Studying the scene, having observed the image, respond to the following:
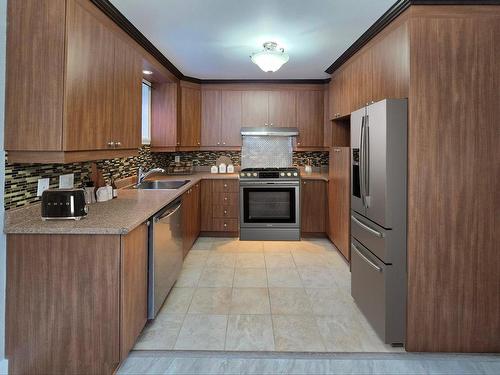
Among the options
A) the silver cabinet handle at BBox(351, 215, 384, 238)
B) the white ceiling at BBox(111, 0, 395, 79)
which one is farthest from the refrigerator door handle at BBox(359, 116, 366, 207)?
the white ceiling at BBox(111, 0, 395, 79)

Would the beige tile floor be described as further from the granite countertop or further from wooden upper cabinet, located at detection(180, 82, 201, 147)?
wooden upper cabinet, located at detection(180, 82, 201, 147)

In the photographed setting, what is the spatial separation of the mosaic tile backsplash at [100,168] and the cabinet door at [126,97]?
44 centimetres

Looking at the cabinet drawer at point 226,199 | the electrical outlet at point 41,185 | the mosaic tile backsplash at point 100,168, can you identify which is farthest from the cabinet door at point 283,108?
the electrical outlet at point 41,185

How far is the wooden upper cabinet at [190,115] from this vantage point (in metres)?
5.30

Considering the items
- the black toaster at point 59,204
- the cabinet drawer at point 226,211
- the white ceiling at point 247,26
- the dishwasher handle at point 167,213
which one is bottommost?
the cabinet drawer at point 226,211

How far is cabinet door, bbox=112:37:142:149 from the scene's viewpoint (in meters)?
2.76

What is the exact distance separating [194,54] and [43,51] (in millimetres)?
2228

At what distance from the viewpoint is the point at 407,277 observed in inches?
91.2

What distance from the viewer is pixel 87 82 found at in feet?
7.46

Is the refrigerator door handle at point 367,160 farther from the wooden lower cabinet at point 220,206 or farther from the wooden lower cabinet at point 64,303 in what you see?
the wooden lower cabinet at point 220,206

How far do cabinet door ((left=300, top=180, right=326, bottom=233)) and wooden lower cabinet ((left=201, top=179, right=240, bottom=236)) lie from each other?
0.95 m

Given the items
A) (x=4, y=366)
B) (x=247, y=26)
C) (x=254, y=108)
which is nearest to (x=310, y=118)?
(x=254, y=108)

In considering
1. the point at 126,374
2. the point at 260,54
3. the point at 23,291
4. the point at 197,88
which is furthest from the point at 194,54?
the point at 126,374

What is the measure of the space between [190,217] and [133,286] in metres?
2.26
